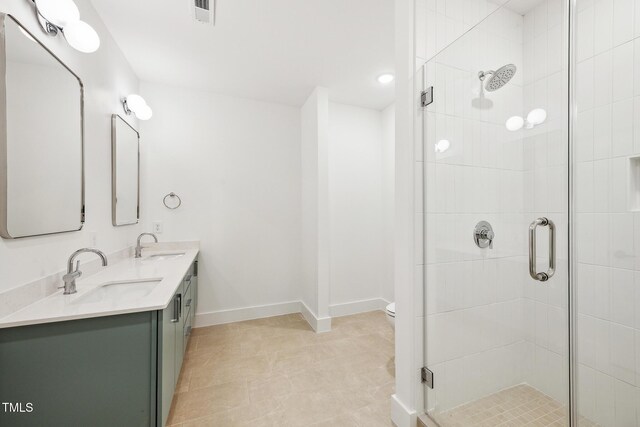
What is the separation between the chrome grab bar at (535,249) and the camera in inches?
45.2

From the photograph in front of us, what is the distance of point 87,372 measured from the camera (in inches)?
43.8

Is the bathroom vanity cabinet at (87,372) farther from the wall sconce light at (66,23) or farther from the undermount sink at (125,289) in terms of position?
the wall sconce light at (66,23)

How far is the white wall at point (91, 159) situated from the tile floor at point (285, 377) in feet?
3.71

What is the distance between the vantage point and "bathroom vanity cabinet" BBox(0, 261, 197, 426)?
103 cm

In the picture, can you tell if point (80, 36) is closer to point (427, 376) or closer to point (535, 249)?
point (535, 249)

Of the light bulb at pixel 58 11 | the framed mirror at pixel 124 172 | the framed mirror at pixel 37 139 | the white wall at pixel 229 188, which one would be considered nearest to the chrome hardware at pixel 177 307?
the framed mirror at pixel 37 139

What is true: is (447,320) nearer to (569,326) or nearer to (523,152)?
(569,326)

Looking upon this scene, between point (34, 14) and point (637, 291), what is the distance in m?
3.11

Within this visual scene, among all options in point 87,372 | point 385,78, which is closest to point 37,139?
point 87,372

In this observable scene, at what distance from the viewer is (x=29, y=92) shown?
3.98 feet

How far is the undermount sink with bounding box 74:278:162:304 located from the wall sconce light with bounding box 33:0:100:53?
1312mm

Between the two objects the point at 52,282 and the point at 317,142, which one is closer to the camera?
the point at 52,282

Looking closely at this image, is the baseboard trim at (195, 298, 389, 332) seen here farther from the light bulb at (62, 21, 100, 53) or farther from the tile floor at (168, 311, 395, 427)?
the light bulb at (62, 21, 100, 53)

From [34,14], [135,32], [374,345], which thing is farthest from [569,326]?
[135,32]
